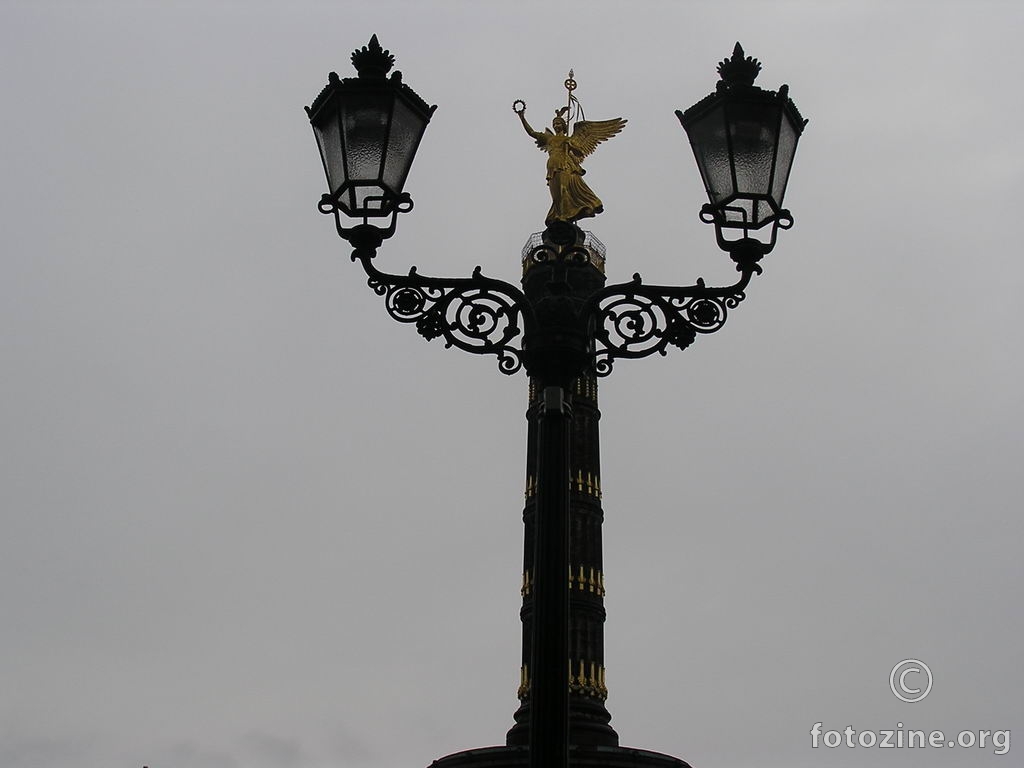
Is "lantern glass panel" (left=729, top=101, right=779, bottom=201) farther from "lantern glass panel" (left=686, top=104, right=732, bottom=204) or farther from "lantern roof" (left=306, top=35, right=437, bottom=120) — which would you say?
"lantern roof" (left=306, top=35, right=437, bottom=120)

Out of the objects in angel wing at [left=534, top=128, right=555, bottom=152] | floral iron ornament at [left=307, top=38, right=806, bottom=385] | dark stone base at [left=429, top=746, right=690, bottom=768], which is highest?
angel wing at [left=534, top=128, right=555, bottom=152]

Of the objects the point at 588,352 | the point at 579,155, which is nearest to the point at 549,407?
the point at 588,352

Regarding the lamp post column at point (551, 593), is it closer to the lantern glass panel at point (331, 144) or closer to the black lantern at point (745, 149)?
the black lantern at point (745, 149)

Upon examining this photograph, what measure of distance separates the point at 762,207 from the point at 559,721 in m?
2.10

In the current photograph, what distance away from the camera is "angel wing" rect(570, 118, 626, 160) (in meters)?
26.5

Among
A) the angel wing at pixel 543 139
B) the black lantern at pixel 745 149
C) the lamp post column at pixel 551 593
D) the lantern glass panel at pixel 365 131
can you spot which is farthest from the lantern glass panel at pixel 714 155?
the angel wing at pixel 543 139

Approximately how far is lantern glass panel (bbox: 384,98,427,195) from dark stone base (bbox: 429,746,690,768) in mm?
18559

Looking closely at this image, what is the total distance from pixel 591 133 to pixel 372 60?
22.0 m

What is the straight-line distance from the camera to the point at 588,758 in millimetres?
22672

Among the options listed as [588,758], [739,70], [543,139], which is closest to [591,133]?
[543,139]

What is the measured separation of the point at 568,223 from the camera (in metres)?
5.36

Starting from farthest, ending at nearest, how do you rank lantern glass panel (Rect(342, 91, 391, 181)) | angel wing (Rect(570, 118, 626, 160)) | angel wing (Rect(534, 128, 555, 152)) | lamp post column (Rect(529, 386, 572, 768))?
1. angel wing (Rect(570, 118, 626, 160))
2. angel wing (Rect(534, 128, 555, 152))
3. lantern glass panel (Rect(342, 91, 391, 181))
4. lamp post column (Rect(529, 386, 572, 768))

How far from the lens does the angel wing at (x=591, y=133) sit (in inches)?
1043

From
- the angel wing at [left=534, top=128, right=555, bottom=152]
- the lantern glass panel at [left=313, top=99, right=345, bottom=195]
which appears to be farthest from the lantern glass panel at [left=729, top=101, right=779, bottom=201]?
the angel wing at [left=534, top=128, right=555, bottom=152]
